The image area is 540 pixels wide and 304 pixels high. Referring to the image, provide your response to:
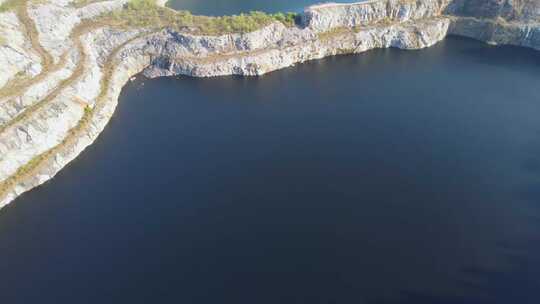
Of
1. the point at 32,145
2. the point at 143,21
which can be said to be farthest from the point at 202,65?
the point at 32,145

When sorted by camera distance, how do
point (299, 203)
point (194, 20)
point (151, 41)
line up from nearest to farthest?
point (299, 203) → point (151, 41) → point (194, 20)

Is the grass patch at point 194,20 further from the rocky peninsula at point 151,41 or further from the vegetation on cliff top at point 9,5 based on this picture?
the vegetation on cliff top at point 9,5

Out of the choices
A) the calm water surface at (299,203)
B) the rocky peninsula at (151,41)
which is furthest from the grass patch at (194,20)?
the calm water surface at (299,203)

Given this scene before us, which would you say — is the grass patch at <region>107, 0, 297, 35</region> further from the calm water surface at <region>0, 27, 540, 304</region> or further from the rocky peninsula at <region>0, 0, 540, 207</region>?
the calm water surface at <region>0, 27, 540, 304</region>

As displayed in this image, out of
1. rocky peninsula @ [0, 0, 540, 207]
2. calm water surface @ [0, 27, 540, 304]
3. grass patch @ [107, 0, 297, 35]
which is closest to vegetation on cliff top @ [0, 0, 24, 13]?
rocky peninsula @ [0, 0, 540, 207]

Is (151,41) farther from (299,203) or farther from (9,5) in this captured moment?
(299,203)

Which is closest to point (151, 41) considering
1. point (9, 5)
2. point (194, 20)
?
point (194, 20)
